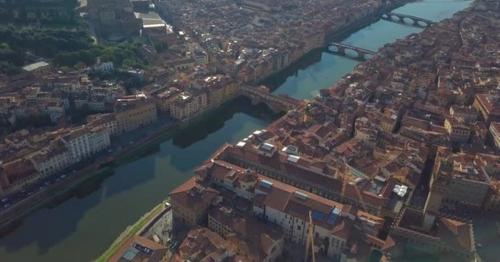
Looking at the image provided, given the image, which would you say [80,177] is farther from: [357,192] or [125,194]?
[357,192]

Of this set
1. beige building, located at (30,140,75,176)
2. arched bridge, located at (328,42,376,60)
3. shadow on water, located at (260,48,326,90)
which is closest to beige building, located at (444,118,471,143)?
shadow on water, located at (260,48,326,90)

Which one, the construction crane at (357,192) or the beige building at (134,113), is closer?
the construction crane at (357,192)

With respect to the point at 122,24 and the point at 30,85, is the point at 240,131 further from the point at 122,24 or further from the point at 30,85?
the point at 122,24

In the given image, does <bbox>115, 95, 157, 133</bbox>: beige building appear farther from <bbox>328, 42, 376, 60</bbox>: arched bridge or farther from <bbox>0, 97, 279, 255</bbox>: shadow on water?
<bbox>328, 42, 376, 60</bbox>: arched bridge

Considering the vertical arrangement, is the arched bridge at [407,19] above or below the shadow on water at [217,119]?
above

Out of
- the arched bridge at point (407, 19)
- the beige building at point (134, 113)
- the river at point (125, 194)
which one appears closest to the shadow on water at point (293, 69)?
the river at point (125, 194)

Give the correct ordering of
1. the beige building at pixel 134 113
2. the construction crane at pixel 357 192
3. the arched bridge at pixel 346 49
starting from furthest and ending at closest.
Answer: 1. the arched bridge at pixel 346 49
2. the beige building at pixel 134 113
3. the construction crane at pixel 357 192

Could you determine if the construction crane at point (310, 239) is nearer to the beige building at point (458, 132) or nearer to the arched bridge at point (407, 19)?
the beige building at point (458, 132)
